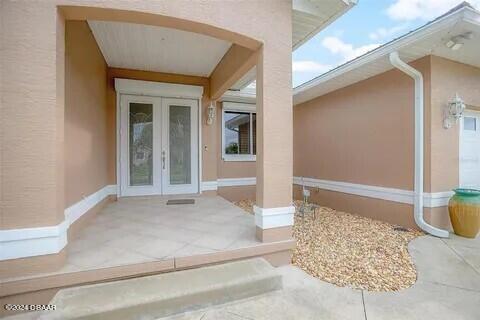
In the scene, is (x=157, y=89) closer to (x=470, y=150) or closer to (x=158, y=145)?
(x=158, y=145)

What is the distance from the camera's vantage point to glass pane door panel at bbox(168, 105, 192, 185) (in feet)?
19.0

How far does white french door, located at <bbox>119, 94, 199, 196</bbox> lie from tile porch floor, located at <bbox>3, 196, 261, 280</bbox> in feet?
2.95

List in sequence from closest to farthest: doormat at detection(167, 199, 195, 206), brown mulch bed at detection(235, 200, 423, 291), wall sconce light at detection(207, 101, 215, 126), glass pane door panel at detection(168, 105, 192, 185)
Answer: brown mulch bed at detection(235, 200, 423, 291) < doormat at detection(167, 199, 195, 206) < glass pane door panel at detection(168, 105, 192, 185) < wall sconce light at detection(207, 101, 215, 126)

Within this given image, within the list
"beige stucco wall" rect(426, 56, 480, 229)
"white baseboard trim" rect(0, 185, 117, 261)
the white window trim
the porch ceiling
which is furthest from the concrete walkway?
the white window trim

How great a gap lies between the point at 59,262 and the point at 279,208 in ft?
7.44

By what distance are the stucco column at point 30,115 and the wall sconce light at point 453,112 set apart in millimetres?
5751

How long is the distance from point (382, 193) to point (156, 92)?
17.7 feet

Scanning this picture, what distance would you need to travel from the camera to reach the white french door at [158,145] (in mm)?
5438

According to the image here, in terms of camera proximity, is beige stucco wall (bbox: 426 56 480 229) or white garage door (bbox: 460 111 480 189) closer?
beige stucco wall (bbox: 426 56 480 229)

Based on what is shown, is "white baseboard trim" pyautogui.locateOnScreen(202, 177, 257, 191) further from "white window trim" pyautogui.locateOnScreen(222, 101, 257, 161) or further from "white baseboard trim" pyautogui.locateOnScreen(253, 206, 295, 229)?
"white baseboard trim" pyautogui.locateOnScreen(253, 206, 295, 229)

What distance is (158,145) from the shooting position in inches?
221

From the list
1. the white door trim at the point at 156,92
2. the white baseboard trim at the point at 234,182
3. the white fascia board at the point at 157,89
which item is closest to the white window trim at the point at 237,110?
the white baseboard trim at the point at 234,182

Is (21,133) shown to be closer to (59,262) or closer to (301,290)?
(59,262)

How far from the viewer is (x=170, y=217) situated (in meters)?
4.03
